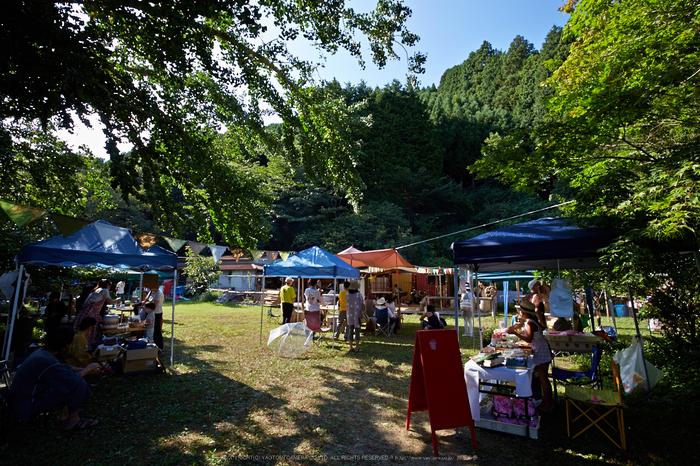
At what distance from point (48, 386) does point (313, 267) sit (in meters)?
5.33

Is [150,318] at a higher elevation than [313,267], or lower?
lower

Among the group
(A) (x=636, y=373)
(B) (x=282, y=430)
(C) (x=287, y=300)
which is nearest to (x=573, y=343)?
(A) (x=636, y=373)

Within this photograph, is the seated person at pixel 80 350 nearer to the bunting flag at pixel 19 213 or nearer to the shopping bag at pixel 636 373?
the bunting flag at pixel 19 213

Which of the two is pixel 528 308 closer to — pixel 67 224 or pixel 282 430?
pixel 282 430

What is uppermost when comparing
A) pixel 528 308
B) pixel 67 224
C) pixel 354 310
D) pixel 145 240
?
pixel 67 224

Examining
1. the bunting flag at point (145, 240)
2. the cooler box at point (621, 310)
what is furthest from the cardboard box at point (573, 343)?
the cooler box at point (621, 310)

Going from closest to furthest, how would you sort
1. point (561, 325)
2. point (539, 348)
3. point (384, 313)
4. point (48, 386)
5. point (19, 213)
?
1. point (48, 386)
2. point (539, 348)
3. point (19, 213)
4. point (561, 325)
5. point (384, 313)

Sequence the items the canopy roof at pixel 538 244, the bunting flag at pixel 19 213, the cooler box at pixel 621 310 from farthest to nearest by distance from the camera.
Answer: the cooler box at pixel 621 310, the bunting flag at pixel 19 213, the canopy roof at pixel 538 244

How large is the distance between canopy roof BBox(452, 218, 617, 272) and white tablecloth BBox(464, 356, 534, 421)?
4.63 feet

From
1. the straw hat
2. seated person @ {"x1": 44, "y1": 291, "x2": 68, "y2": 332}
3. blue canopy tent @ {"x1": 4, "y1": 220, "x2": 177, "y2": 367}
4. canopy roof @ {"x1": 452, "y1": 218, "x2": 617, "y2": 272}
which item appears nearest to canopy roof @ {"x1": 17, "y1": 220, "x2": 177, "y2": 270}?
blue canopy tent @ {"x1": 4, "y1": 220, "x2": 177, "y2": 367}

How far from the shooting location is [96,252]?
5742mm

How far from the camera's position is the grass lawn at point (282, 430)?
354cm

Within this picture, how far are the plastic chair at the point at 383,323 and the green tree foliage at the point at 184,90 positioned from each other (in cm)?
486

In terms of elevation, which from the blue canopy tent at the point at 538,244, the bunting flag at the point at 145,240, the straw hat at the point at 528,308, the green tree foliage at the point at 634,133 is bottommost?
the straw hat at the point at 528,308
